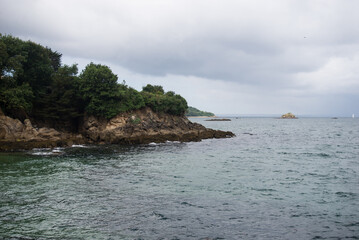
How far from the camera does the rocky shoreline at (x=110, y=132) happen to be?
44.5m

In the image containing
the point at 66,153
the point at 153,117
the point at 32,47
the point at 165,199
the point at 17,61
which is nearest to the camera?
the point at 165,199

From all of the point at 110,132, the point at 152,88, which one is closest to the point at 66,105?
the point at 110,132

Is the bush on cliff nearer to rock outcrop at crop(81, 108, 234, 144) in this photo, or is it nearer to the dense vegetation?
rock outcrop at crop(81, 108, 234, 144)

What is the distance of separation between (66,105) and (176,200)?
46474 mm

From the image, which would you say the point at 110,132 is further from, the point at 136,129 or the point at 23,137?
the point at 23,137

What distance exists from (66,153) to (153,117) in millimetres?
29213

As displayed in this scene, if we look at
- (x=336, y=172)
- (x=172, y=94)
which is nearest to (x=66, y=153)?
(x=336, y=172)

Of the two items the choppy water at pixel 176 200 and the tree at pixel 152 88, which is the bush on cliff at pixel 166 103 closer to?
the tree at pixel 152 88

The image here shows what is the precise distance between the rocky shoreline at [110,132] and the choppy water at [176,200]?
45.8 feet

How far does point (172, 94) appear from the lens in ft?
264

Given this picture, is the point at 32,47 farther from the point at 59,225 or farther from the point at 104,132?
the point at 59,225

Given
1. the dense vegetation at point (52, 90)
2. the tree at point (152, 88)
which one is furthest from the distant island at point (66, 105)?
the tree at point (152, 88)

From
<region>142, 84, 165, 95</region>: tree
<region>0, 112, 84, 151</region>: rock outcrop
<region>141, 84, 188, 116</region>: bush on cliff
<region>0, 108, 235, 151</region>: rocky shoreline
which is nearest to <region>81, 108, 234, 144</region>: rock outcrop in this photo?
<region>0, 108, 235, 151</region>: rocky shoreline

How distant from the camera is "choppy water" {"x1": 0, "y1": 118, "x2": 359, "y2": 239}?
13688mm
